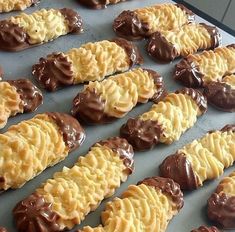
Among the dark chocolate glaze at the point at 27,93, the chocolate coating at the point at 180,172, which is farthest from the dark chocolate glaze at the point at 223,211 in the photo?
the dark chocolate glaze at the point at 27,93

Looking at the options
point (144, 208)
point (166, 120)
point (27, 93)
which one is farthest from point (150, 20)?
point (144, 208)

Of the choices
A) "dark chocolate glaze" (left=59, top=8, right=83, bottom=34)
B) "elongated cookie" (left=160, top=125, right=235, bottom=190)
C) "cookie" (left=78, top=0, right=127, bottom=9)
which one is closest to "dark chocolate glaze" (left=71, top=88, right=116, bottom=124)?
"elongated cookie" (left=160, top=125, right=235, bottom=190)

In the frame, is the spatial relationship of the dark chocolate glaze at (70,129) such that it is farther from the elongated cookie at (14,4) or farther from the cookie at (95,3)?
the cookie at (95,3)

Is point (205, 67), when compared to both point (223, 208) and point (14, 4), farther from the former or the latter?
point (14, 4)

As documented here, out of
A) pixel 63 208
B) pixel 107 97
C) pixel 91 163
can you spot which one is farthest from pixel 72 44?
pixel 63 208

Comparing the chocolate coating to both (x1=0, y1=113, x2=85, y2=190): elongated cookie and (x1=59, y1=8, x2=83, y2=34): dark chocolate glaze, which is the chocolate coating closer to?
(x1=0, y1=113, x2=85, y2=190): elongated cookie
